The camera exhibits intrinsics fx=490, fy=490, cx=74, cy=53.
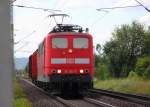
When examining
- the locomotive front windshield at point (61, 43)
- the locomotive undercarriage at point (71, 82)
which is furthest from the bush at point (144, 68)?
the locomotive front windshield at point (61, 43)

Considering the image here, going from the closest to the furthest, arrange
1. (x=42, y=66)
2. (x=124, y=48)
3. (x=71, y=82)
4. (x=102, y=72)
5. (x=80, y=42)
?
(x=71, y=82), (x=80, y=42), (x=42, y=66), (x=102, y=72), (x=124, y=48)

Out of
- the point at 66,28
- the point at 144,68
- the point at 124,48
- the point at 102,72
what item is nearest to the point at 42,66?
the point at 66,28

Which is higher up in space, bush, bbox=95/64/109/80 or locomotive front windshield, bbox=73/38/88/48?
locomotive front windshield, bbox=73/38/88/48

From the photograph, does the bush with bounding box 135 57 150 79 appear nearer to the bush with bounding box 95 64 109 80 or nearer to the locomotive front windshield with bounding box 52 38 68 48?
the bush with bounding box 95 64 109 80

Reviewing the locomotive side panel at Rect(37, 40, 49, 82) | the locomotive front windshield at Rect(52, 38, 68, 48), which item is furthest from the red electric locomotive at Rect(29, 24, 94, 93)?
the locomotive side panel at Rect(37, 40, 49, 82)

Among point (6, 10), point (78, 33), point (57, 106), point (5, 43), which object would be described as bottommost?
point (57, 106)

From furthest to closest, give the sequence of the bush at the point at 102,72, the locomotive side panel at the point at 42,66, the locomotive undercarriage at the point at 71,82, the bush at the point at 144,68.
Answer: the bush at the point at 102,72 → the bush at the point at 144,68 → the locomotive side panel at the point at 42,66 → the locomotive undercarriage at the point at 71,82

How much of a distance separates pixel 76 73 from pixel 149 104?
5812 millimetres

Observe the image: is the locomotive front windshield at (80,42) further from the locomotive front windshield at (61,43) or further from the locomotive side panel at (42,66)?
the locomotive side panel at (42,66)

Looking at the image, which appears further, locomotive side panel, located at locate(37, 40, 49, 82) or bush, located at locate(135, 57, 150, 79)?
bush, located at locate(135, 57, 150, 79)

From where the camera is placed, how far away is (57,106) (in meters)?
17.1

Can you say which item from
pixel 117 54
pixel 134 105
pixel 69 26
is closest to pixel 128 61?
pixel 117 54

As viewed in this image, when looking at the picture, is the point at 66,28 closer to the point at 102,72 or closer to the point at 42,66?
the point at 42,66

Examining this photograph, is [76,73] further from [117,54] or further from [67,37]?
[117,54]
